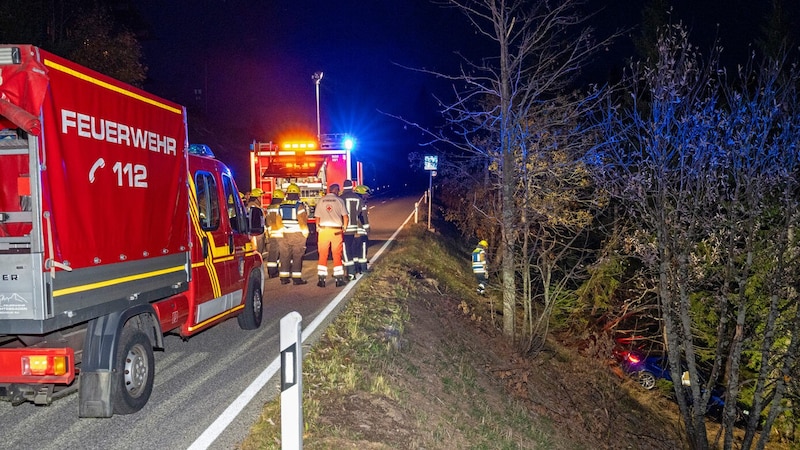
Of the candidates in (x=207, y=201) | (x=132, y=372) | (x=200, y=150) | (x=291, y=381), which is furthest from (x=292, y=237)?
(x=291, y=381)

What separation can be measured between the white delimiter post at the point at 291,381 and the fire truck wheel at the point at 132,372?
73.2 inches

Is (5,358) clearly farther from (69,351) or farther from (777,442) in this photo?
(777,442)

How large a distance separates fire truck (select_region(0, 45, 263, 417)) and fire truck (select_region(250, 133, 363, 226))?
10336 mm

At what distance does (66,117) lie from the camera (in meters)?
4.35

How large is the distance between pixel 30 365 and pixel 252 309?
3.94 metres

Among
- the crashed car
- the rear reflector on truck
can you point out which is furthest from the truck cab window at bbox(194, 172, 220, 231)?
the crashed car

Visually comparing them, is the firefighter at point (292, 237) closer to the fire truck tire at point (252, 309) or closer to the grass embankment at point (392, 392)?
the grass embankment at point (392, 392)

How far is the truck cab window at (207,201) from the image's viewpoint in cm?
685

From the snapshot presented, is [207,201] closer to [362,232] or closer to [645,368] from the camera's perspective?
[362,232]

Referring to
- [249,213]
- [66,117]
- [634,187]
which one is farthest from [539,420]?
[66,117]

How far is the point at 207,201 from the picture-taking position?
7.07 meters

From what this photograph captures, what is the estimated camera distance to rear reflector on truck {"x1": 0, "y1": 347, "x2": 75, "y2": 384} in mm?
4344

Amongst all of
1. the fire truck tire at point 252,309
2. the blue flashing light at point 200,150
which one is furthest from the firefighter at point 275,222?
the blue flashing light at point 200,150

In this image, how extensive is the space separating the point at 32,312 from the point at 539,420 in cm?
645
